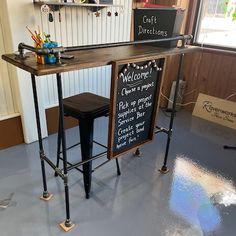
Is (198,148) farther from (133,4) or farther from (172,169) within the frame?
(133,4)

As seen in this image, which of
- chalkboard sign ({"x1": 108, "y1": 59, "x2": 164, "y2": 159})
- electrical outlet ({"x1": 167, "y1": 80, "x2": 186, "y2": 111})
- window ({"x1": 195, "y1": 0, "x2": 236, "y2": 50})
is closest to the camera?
chalkboard sign ({"x1": 108, "y1": 59, "x2": 164, "y2": 159})

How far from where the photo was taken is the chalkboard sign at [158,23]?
1792 mm

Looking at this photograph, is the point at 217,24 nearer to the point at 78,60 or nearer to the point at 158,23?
the point at 158,23

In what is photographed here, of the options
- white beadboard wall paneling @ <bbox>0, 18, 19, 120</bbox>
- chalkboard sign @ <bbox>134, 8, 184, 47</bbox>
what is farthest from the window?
white beadboard wall paneling @ <bbox>0, 18, 19, 120</bbox>

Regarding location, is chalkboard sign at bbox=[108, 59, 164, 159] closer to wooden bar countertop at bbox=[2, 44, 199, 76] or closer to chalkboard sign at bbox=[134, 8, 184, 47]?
wooden bar countertop at bbox=[2, 44, 199, 76]

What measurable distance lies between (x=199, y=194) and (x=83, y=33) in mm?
2037

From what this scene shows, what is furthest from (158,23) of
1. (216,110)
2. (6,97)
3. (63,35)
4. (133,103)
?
(216,110)

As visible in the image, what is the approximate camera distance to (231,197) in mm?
2080

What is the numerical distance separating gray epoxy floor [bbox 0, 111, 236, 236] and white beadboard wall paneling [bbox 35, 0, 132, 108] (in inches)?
25.4

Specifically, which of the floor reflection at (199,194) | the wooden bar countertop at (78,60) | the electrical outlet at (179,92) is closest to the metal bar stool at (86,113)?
the wooden bar countertop at (78,60)

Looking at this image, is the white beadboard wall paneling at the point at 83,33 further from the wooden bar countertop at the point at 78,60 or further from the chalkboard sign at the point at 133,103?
the chalkboard sign at the point at 133,103

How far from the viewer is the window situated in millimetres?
3279

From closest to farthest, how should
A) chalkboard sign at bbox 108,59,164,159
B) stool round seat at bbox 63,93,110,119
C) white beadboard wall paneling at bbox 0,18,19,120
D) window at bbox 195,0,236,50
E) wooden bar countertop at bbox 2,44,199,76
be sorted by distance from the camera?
wooden bar countertop at bbox 2,44,199,76
chalkboard sign at bbox 108,59,164,159
stool round seat at bbox 63,93,110,119
white beadboard wall paneling at bbox 0,18,19,120
window at bbox 195,0,236,50

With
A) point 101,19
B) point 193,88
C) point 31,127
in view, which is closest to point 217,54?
point 193,88
